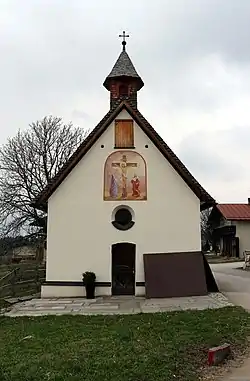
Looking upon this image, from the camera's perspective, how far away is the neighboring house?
50.6 m

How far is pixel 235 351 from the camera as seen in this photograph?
9.20m

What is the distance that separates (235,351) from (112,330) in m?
3.12

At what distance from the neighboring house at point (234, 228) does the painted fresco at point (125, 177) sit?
31.1m

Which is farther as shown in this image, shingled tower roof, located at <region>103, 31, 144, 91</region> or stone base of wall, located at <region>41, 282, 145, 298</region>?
shingled tower roof, located at <region>103, 31, 144, 91</region>

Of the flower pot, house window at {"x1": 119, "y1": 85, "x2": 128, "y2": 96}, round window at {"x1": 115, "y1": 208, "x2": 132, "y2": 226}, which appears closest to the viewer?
the flower pot

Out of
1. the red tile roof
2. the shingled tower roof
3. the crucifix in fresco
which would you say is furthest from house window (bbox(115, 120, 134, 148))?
the red tile roof

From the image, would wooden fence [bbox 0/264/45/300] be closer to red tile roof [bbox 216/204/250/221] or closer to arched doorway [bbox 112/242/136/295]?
arched doorway [bbox 112/242/136/295]

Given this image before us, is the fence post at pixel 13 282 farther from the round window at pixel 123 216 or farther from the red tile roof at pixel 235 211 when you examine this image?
the red tile roof at pixel 235 211

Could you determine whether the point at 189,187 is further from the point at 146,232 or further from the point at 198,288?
the point at 198,288

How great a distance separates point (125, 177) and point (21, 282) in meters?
6.03

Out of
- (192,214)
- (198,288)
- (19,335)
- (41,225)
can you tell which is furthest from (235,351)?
(41,225)

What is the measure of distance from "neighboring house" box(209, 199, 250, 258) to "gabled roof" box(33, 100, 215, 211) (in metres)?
30.7

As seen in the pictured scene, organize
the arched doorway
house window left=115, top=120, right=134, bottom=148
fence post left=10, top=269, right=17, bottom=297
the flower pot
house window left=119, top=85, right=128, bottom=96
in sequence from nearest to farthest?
1. the flower pot
2. fence post left=10, top=269, right=17, bottom=297
3. the arched doorway
4. house window left=115, top=120, right=134, bottom=148
5. house window left=119, top=85, right=128, bottom=96

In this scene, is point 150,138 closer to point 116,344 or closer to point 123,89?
point 123,89
